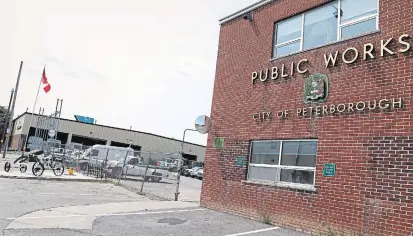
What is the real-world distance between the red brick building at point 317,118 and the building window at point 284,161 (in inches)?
1.2

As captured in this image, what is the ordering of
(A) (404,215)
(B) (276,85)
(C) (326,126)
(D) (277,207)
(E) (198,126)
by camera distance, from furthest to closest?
1. (E) (198,126)
2. (B) (276,85)
3. (D) (277,207)
4. (C) (326,126)
5. (A) (404,215)

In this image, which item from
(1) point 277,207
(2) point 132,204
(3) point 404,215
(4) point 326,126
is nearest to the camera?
(3) point 404,215

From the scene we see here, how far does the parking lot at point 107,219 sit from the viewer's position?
773cm

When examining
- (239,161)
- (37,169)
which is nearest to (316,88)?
(239,161)

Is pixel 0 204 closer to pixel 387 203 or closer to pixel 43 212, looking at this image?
pixel 43 212

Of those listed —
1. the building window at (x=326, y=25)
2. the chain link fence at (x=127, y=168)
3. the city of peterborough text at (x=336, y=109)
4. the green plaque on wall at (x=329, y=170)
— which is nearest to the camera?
the city of peterborough text at (x=336, y=109)

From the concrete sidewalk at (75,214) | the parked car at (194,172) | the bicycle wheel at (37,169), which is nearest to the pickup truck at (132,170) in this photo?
the bicycle wheel at (37,169)

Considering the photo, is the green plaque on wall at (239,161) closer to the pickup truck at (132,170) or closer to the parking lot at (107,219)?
the parking lot at (107,219)

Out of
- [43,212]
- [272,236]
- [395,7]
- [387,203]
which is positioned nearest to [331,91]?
[395,7]

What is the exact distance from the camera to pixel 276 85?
10.9 meters

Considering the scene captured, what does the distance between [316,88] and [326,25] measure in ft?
6.26

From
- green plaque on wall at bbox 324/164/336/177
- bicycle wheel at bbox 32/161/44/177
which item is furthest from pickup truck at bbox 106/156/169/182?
green plaque on wall at bbox 324/164/336/177

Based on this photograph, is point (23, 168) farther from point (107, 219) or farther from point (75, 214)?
point (107, 219)

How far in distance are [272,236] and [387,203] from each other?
2.57 m
